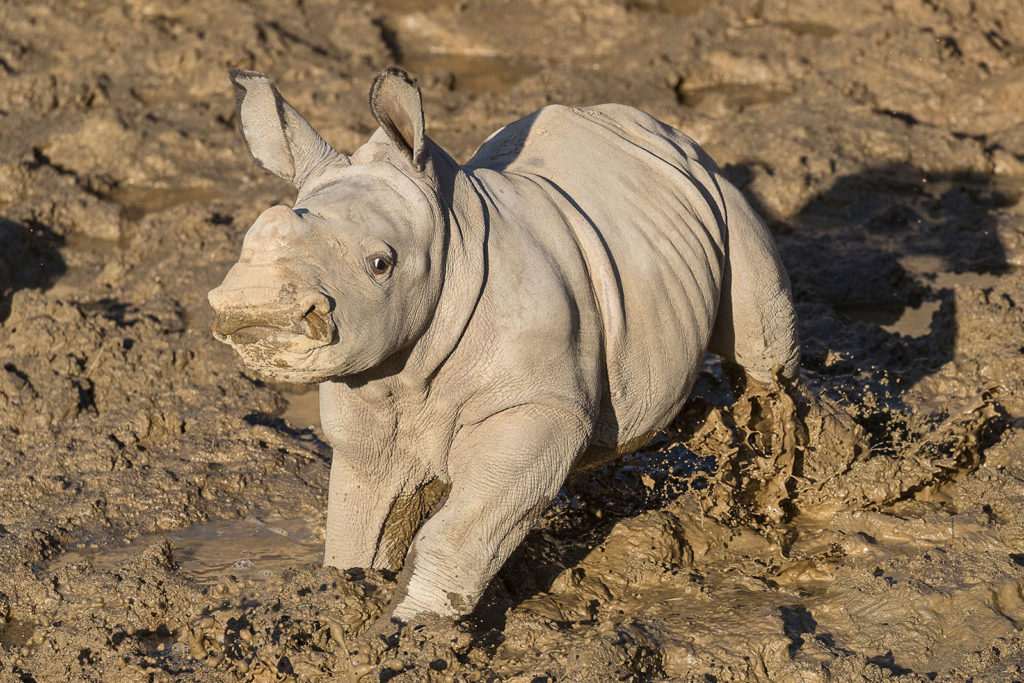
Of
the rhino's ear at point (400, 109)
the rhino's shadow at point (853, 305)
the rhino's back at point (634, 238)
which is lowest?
the rhino's shadow at point (853, 305)

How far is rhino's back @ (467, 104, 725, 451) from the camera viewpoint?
3.94 m

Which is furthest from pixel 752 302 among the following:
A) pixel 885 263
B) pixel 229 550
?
pixel 885 263

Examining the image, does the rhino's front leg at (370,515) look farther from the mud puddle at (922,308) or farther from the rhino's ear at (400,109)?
the mud puddle at (922,308)

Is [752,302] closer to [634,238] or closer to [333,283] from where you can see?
[634,238]

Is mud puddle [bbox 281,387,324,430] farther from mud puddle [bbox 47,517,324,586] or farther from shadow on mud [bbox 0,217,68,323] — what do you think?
shadow on mud [bbox 0,217,68,323]

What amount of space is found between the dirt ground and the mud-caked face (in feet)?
3.18

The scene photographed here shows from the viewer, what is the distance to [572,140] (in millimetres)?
4223

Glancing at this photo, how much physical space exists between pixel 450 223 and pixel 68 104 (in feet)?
21.3

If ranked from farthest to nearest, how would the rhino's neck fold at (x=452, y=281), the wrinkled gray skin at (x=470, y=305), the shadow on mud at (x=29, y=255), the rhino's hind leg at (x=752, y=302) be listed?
the shadow on mud at (x=29, y=255)
the rhino's hind leg at (x=752, y=302)
the rhino's neck fold at (x=452, y=281)
the wrinkled gray skin at (x=470, y=305)

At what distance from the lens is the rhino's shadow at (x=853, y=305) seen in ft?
15.1

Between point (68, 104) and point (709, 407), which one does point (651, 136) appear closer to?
point (709, 407)

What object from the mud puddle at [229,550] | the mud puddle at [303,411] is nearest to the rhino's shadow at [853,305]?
the mud puddle at [229,550]

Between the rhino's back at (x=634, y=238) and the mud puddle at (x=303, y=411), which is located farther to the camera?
the mud puddle at (x=303, y=411)

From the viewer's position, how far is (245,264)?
316cm
